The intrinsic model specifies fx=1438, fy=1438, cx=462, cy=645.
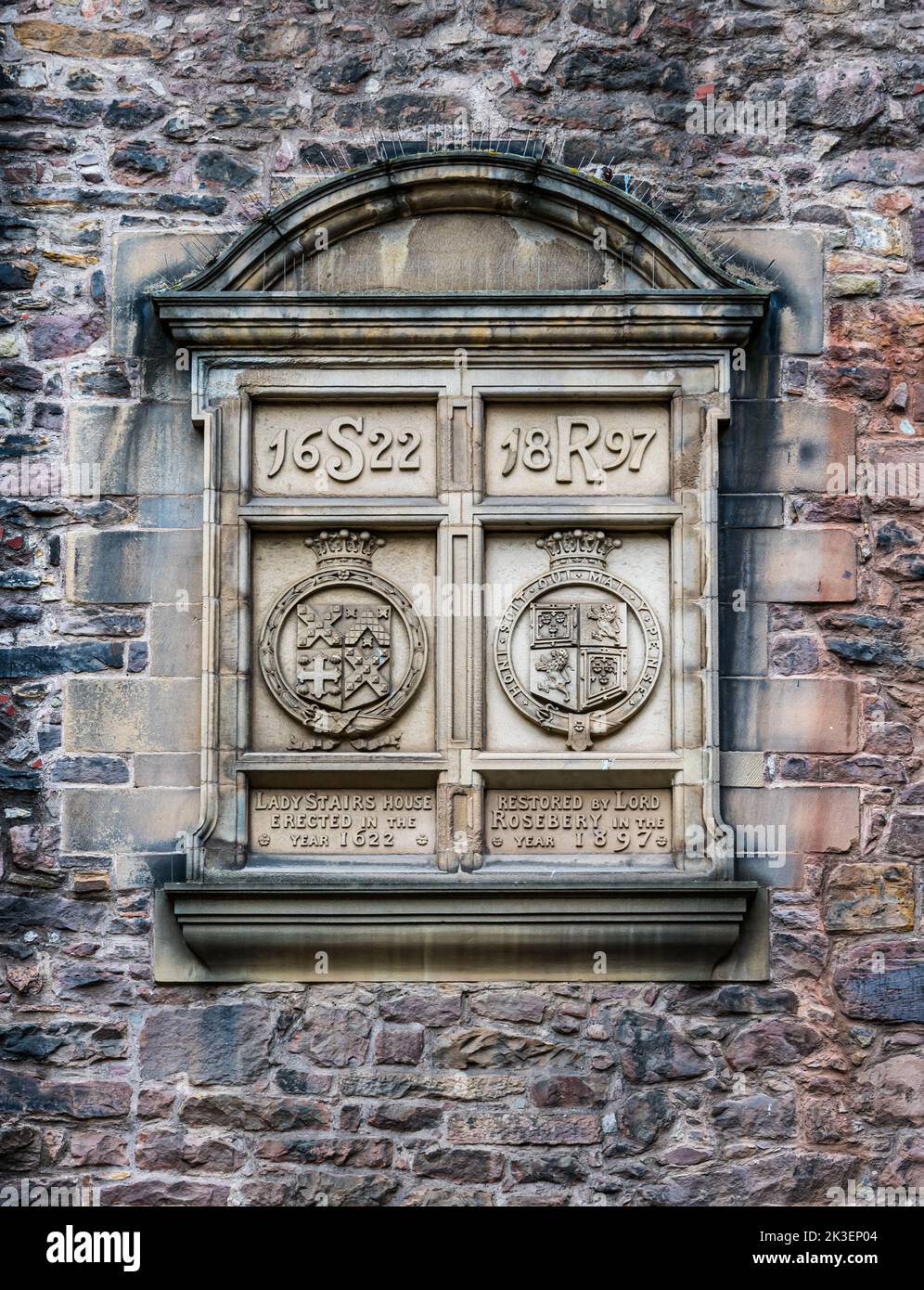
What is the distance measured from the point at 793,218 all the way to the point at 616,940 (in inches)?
113

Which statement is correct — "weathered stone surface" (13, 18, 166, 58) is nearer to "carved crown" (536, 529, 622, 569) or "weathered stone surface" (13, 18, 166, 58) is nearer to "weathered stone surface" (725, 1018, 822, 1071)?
"carved crown" (536, 529, 622, 569)

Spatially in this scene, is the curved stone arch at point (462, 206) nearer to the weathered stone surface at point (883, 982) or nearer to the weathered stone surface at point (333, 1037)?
the weathered stone surface at point (883, 982)

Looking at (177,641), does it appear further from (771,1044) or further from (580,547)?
(771,1044)

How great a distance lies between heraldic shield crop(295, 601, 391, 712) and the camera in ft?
17.7

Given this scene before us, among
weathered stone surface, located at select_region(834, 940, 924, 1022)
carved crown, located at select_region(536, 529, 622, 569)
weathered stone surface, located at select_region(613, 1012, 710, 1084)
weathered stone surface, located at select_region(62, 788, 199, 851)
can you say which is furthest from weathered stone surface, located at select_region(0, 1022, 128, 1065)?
weathered stone surface, located at select_region(834, 940, 924, 1022)

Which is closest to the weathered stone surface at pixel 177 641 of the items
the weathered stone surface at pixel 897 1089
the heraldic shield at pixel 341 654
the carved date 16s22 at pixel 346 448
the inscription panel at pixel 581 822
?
the heraldic shield at pixel 341 654

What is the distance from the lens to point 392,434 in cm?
559

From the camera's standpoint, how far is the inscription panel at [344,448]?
5555mm

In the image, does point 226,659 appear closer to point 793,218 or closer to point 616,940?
point 616,940

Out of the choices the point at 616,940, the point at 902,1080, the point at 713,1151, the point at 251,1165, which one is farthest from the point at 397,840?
the point at 902,1080

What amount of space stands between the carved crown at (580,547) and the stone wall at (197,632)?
499mm

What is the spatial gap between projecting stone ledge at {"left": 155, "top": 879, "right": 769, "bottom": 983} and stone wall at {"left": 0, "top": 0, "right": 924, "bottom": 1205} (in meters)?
0.09

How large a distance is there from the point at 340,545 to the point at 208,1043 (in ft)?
6.28

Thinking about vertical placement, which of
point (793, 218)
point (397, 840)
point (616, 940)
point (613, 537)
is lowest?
point (616, 940)
